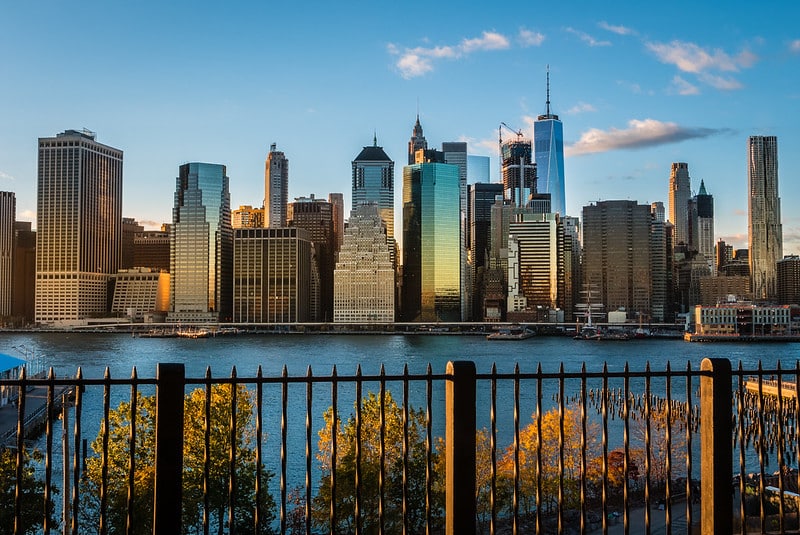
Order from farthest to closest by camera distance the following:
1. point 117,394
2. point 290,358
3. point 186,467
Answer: point 290,358
point 117,394
point 186,467

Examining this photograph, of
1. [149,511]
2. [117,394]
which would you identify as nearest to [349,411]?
[117,394]

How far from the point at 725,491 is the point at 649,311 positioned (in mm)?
197152

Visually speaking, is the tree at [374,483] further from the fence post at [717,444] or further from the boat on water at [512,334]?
the boat on water at [512,334]

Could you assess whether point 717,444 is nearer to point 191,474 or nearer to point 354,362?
point 191,474

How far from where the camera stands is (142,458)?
2141 cm

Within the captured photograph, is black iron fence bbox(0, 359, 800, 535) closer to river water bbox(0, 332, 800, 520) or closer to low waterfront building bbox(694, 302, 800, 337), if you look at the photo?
river water bbox(0, 332, 800, 520)

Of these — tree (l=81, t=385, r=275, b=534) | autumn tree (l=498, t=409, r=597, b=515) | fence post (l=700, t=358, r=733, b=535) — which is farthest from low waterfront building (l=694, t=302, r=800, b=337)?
fence post (l=700, t=358, r=733, b=535)

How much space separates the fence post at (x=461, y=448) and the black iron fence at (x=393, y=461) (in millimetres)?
12

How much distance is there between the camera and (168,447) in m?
5.66

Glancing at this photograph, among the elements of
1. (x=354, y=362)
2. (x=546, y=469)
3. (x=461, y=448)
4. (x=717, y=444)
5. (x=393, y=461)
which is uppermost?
(x=461, y=448)

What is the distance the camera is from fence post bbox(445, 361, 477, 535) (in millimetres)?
6180

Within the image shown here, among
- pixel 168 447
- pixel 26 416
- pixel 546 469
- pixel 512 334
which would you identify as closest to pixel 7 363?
pixel 26 416

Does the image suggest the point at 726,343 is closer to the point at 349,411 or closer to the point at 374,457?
the point at 349,411

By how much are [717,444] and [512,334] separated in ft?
535
